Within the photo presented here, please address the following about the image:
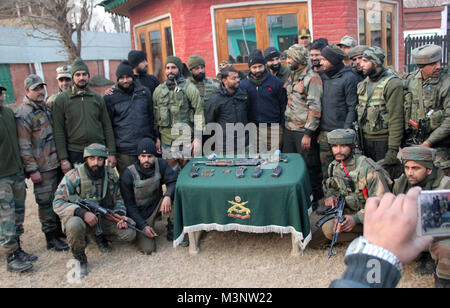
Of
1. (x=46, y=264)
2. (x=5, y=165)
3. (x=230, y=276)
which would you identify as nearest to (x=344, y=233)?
(x=230, y=276)

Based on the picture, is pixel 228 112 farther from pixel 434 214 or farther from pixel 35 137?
pixel 434 214

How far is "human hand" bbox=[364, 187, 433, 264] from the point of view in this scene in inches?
Answer: 42.7

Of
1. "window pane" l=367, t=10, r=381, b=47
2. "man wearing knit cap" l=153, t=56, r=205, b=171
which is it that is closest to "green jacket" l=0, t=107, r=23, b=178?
"man wearing knit cap" l=153, t=56, r=205, b=171

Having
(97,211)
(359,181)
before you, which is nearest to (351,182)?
(359,181)

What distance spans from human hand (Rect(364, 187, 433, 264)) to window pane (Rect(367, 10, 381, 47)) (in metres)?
9.42

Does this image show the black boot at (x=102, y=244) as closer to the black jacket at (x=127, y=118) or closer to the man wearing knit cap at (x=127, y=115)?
the man wearing knit cap at (x=127, y=115)

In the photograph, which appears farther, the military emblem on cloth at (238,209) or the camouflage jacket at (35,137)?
the camouflage jacket at (35,137)

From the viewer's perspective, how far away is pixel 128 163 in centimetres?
528

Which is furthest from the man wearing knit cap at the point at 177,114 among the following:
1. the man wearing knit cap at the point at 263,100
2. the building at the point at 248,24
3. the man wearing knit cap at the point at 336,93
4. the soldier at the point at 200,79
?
the building at the point at 248,24

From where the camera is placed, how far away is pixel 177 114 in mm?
5348

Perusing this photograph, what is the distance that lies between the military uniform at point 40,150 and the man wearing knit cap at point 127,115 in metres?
0.83

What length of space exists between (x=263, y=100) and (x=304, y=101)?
1.98 feet

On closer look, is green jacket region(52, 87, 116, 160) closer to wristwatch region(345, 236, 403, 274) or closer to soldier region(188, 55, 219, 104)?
soldier region(188, 55, 219, 104)

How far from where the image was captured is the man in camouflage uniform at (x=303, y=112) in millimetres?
5121
